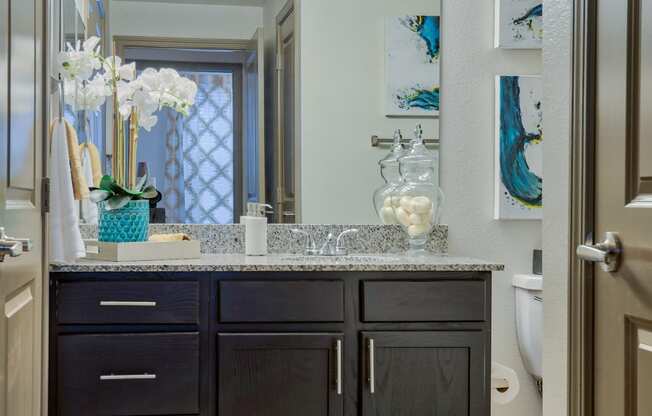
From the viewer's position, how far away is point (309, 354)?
7.04ft

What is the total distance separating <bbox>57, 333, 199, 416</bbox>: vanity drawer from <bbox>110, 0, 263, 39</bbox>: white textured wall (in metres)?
1.17

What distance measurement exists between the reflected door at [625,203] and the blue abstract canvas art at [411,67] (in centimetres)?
119

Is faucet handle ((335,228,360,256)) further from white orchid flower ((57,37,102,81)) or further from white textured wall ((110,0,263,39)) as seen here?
white orchid flower ((57,37,102,81))

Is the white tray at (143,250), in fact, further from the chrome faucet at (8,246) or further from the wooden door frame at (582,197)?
the wooden door frame at (582,197)

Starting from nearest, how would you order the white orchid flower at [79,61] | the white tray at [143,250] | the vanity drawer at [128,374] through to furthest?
the vanity drawer at [128,374]
the white tray at [143,250]
the white orchid flower at [79,61]

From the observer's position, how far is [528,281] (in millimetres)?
2744

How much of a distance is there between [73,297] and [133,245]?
0.25 meters

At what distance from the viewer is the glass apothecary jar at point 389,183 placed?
8.78ft

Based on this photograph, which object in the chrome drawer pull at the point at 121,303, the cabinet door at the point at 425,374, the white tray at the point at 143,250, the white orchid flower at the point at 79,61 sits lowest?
the cabinet door at the point at 425,374

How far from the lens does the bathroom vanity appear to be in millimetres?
2100

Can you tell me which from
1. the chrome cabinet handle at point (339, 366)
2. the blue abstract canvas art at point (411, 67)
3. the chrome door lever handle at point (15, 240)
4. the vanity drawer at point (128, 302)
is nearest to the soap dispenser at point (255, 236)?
the vanity drawer at point (128, 302)

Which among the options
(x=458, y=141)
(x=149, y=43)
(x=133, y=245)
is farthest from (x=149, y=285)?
(x=458, y=141)

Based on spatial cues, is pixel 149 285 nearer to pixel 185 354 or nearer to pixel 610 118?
pixel 185 354

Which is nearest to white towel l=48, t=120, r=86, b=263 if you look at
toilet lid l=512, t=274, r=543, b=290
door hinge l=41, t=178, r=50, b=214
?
door hinge l=41, t=178, r=50, b=214
